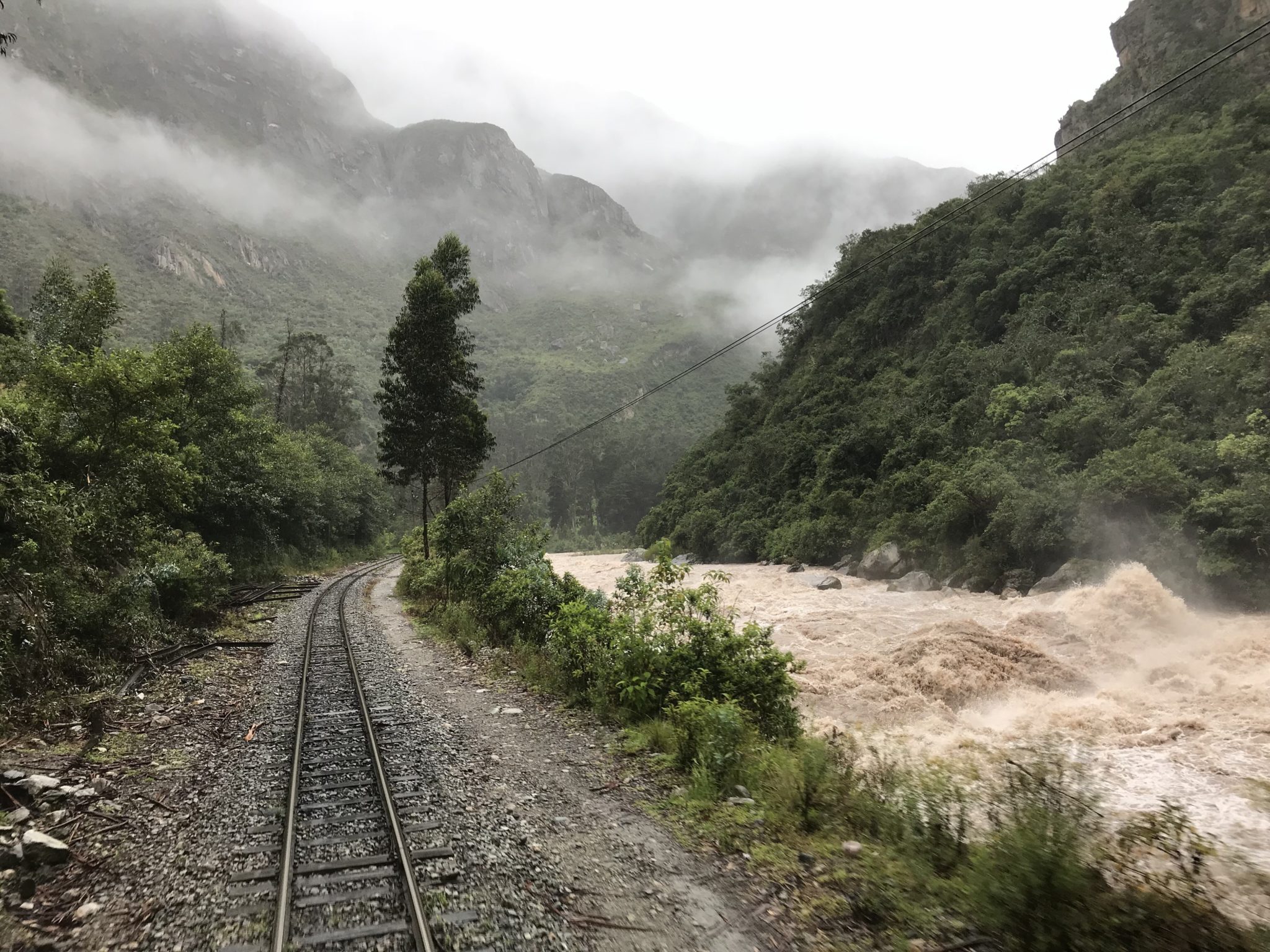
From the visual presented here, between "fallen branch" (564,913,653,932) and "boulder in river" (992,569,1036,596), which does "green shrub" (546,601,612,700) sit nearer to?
"fallen branch" (564,913,653,932)

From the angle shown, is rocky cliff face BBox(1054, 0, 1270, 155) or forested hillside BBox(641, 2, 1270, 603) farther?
rocky cliff face BBox(1054, 0, 1270, 155)

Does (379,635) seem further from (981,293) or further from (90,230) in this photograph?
(90,230)

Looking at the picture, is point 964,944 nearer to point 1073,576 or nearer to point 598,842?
point 598,842

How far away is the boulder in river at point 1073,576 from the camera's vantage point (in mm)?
21016

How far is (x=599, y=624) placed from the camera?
10.4 m

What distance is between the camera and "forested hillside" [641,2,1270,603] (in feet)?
69.2

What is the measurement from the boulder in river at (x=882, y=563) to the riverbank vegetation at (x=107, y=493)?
26978mm

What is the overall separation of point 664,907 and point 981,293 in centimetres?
4420

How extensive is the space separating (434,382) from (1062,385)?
27.9m

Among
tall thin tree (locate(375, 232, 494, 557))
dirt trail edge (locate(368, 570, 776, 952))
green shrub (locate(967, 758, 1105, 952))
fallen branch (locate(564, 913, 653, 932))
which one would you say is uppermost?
tall thin tree (locate(375, 232, 494, 557))

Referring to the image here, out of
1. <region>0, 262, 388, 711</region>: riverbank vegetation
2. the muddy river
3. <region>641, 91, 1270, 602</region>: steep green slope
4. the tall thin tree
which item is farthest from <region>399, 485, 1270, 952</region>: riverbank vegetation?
<region>641, 91, 1270, 602</region>: steep green slope

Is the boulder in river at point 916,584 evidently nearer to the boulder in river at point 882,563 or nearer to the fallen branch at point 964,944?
the boulder in river at point 882,563

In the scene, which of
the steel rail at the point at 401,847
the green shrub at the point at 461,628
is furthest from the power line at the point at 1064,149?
the steel rail at the point at 401,847

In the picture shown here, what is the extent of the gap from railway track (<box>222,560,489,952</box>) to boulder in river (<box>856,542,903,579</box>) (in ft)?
88.1
